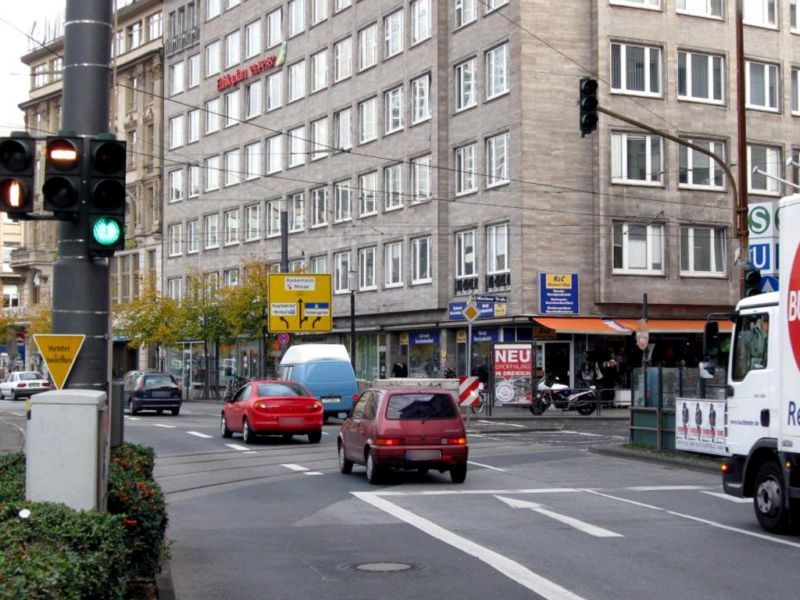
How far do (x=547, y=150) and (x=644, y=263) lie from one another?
5.80 metres

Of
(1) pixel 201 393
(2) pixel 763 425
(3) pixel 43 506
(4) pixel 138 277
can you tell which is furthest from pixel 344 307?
(3) pixel 43 506

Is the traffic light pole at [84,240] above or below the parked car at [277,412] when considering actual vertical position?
above

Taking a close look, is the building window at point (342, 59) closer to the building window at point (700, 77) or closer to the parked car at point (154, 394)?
the building window at point (700, 77)

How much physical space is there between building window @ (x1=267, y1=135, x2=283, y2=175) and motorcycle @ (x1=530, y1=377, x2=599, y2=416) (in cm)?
2666

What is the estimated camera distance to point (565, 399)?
1582 inches

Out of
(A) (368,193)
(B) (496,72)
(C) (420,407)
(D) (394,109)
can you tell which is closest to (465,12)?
(B) (496,72)

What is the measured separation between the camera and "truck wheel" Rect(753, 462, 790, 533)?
12.9m

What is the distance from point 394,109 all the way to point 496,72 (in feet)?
26.2

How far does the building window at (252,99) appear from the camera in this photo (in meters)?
65.4

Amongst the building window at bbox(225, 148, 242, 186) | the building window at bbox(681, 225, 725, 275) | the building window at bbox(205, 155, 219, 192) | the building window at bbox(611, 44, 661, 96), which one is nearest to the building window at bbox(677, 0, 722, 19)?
the building window at bbox(611, 44, 661, 96)

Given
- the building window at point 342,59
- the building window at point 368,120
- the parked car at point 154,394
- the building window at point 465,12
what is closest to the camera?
the parked car at point 154,394

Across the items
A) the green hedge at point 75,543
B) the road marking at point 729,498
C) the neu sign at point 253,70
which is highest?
the neu sign at point 253,70

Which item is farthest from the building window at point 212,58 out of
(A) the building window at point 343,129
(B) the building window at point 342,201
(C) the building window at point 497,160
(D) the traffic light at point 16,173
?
(D) the traffic light at point 16,173

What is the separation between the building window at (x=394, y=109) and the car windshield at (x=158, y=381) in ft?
53.1
